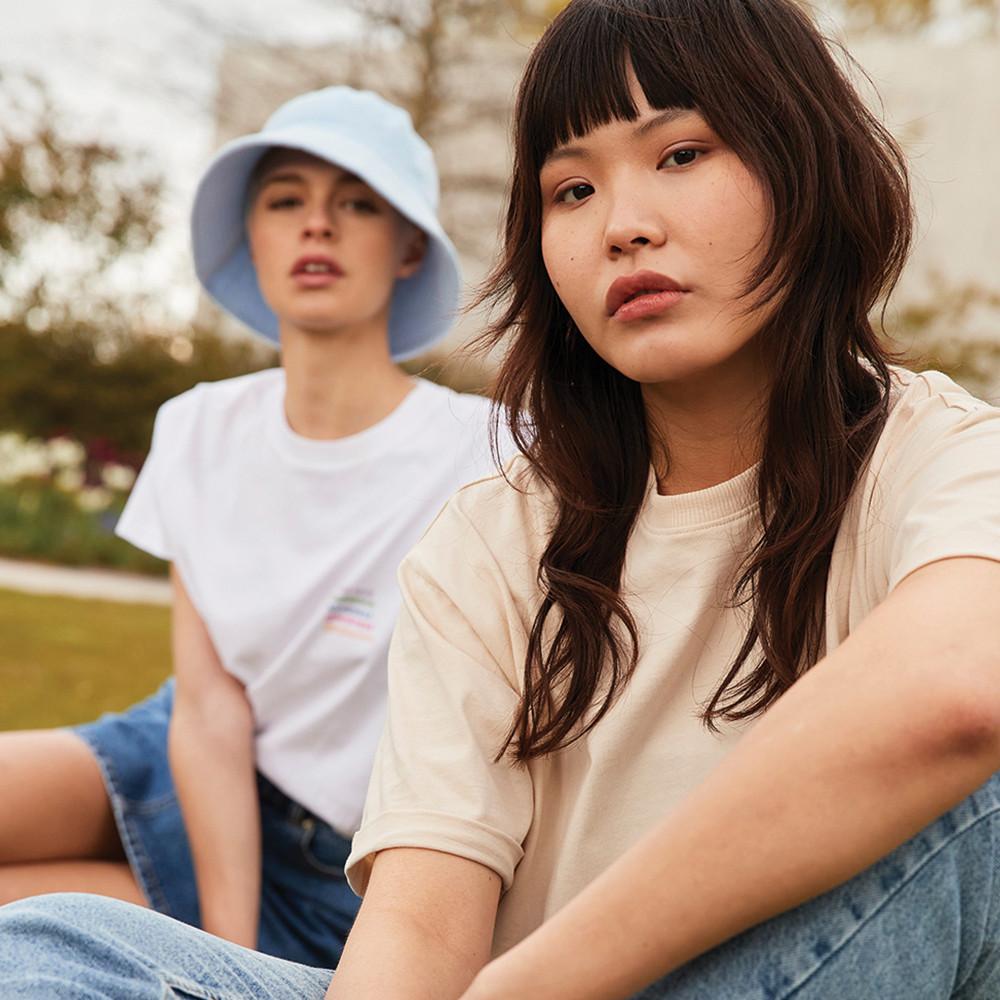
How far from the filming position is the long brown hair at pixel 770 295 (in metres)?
1.63

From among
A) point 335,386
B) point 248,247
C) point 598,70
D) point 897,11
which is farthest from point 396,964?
point 897,11

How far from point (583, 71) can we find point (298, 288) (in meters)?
1.24

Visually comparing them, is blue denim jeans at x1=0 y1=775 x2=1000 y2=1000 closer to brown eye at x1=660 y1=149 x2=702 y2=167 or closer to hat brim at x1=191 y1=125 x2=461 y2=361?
brown eye at x1=660 y1=149 x2=702 y2=167

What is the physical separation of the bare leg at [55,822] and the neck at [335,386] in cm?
75

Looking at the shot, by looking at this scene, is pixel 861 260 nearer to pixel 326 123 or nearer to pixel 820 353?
pixel 820 353

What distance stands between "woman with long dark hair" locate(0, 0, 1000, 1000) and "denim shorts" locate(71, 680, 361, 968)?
0.90m

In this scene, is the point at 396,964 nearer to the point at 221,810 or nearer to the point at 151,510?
the point at 221,810

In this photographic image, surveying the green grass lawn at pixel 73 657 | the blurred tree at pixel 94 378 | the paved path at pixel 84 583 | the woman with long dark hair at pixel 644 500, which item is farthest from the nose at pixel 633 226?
the blurred tree at pixel 94 378

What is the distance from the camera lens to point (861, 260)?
1751 mm

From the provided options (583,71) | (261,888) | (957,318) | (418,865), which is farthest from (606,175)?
(957,318)

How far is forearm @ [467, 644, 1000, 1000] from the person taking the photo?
3.99 feet

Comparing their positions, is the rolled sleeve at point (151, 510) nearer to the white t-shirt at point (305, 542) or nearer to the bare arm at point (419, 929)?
the white t-shirt at point (305, 542)

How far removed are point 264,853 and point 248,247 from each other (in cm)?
134

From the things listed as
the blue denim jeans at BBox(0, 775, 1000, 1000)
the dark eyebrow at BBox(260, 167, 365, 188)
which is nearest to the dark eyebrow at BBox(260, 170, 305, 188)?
the dark eyebrow at BBox(260, 167, 365, 188)
